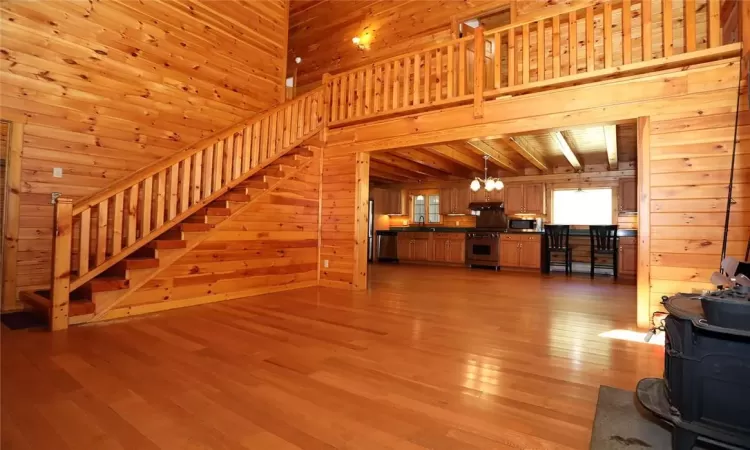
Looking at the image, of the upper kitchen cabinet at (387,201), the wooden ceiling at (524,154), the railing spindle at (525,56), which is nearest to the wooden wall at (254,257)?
the wooden ceiling at (524,154)

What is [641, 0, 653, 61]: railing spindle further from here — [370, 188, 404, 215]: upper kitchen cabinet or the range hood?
[370, 188, 404, 215]: upper kitchen cabinet

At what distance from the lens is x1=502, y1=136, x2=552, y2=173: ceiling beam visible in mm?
5477

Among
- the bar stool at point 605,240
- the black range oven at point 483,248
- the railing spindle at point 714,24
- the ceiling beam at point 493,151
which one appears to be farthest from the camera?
the black range oven at point 483,248

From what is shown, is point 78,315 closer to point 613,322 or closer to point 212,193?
point 212,193

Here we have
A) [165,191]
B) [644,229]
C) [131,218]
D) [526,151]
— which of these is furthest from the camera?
[526,151]

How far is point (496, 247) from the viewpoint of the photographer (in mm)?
8188

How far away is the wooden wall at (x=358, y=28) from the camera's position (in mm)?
6234

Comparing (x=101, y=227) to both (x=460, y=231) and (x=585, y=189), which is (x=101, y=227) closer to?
(x=460, y=231)

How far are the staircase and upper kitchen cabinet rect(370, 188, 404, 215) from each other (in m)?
4.97

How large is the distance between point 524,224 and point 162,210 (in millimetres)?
7248

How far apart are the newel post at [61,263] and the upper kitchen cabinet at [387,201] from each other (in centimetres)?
778

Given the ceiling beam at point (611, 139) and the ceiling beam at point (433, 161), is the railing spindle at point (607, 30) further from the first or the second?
the ceiling beam at point (433, 161)

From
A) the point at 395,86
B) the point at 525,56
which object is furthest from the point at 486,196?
the point at 525,56

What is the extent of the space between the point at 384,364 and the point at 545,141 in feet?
16.3
